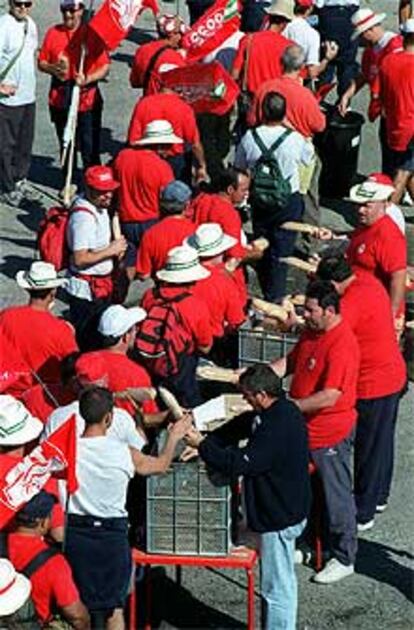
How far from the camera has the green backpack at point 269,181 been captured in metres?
13.2

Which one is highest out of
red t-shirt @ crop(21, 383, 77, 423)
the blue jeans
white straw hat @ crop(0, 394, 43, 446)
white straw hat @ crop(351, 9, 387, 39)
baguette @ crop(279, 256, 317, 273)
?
white straw hat @ crop(351, 9, 387, 39)

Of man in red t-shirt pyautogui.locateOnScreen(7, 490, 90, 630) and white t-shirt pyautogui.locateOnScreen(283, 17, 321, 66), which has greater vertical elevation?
white t-shirt pyautogui.locateOnScreen(283, 17, 321, 66)

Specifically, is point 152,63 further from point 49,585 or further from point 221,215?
point 49,585

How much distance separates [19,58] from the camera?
50.8 ft

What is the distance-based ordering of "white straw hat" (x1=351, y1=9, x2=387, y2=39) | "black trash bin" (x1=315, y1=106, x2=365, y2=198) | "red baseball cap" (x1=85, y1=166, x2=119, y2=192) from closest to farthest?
1. "red baseball cap" (x1=85, y1=166, x2=119, y2=192)
2. "white straw hat" (x1=351, y1=9, x2=387, y2=39)
3. "black trash bin" (x1=315, y1=106, x2=365, y2=198)

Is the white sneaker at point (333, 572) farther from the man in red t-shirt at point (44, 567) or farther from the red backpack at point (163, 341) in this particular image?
the man in red t-shirt at point (44, 567)

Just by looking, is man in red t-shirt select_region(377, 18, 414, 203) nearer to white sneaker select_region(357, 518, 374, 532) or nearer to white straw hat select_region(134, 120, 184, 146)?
white straw hat select_region(134, 120, 184, 146)

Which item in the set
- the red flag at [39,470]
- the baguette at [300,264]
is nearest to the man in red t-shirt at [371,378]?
the baguette at [300,264]

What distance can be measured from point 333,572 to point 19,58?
6.76 meters

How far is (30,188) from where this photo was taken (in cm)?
1659

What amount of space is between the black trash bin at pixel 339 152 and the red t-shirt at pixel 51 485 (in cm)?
760

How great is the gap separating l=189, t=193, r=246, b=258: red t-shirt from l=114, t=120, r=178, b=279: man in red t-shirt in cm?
57

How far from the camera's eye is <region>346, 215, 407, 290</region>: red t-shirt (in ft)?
37.2

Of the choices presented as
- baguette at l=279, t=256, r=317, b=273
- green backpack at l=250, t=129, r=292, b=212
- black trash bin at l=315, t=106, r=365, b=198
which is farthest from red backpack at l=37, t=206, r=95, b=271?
black trash bin at l=315, t=106, r=365, b=198
